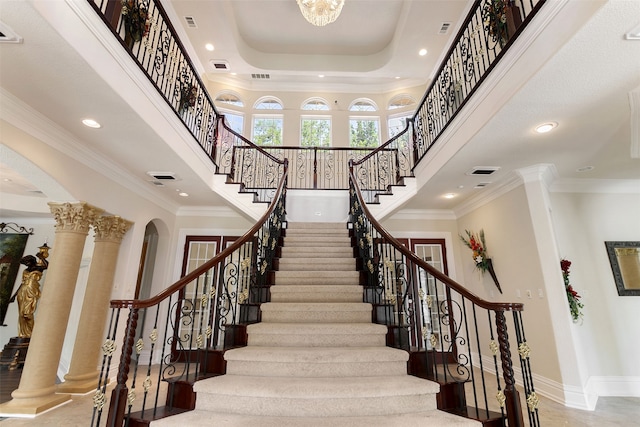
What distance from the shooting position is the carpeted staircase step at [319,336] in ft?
9.36

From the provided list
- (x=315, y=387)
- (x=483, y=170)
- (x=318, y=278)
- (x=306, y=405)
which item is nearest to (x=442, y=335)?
(x=315, y=387)

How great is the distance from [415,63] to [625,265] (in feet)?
18.4

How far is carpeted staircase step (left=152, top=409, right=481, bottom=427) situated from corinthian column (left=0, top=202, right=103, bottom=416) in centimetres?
253

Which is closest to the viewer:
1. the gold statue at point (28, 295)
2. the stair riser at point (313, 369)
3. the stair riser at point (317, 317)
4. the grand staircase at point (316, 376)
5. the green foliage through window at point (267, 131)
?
the grand staircase at point (316, 376)

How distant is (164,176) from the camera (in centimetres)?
463

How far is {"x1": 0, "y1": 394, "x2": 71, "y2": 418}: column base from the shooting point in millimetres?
3076

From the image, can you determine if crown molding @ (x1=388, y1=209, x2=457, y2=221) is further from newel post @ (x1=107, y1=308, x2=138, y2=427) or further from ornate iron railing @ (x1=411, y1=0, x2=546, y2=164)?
newel post @ (x1=107, y1=308, x2=138, y2=427)

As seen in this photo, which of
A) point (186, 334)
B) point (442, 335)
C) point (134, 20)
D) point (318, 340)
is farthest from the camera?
point (186, 334)

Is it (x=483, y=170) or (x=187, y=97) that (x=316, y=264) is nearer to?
(x=483, y=170)

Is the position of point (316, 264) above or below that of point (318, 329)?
above

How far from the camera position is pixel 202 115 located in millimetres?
4973

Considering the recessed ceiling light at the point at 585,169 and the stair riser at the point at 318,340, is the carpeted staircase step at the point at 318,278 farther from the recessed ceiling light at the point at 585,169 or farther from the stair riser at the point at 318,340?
the recessed ceiling light at the point at 585,169

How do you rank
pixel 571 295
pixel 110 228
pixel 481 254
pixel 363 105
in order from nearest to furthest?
pixel 571 295 < pixel 110 228 < pixel 481 254 < pixel 363 105

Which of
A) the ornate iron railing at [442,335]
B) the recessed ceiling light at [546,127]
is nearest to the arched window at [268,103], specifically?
the ornate iron railing at [442,335]
